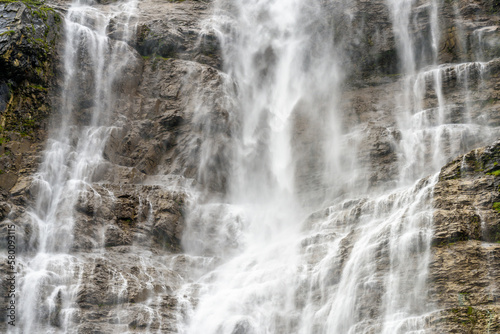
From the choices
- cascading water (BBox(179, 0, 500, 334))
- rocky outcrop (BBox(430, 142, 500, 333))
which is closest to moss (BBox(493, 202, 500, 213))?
rocky outcrop (BBox(430, 142, 500, 333))

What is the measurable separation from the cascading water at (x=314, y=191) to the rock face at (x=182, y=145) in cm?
43

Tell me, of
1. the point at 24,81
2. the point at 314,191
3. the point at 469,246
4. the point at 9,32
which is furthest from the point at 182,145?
the point at 469,246

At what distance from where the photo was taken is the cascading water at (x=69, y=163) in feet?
57.8

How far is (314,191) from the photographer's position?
26.5 metres

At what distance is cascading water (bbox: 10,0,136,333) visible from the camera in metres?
17.6

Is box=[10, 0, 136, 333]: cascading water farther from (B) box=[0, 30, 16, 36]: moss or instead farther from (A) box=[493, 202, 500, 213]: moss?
(A) box=[493, 202, 500, 213]: moss

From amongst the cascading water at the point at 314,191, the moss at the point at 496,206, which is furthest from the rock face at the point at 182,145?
the cascading water at the point at 314,191

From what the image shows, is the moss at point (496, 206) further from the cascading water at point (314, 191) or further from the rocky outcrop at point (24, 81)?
the rocky outcrop at point (24, 81)

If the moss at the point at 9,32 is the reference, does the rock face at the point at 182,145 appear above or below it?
below

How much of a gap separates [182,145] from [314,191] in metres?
7.45

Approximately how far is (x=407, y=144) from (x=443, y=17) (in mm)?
10179

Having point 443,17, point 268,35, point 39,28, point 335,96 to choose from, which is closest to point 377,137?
point 335,96

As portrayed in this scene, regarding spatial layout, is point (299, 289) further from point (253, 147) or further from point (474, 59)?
point (474, 59)

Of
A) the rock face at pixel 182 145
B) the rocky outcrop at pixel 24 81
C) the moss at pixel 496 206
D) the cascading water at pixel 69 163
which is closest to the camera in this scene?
the moss at pixel 496 206
